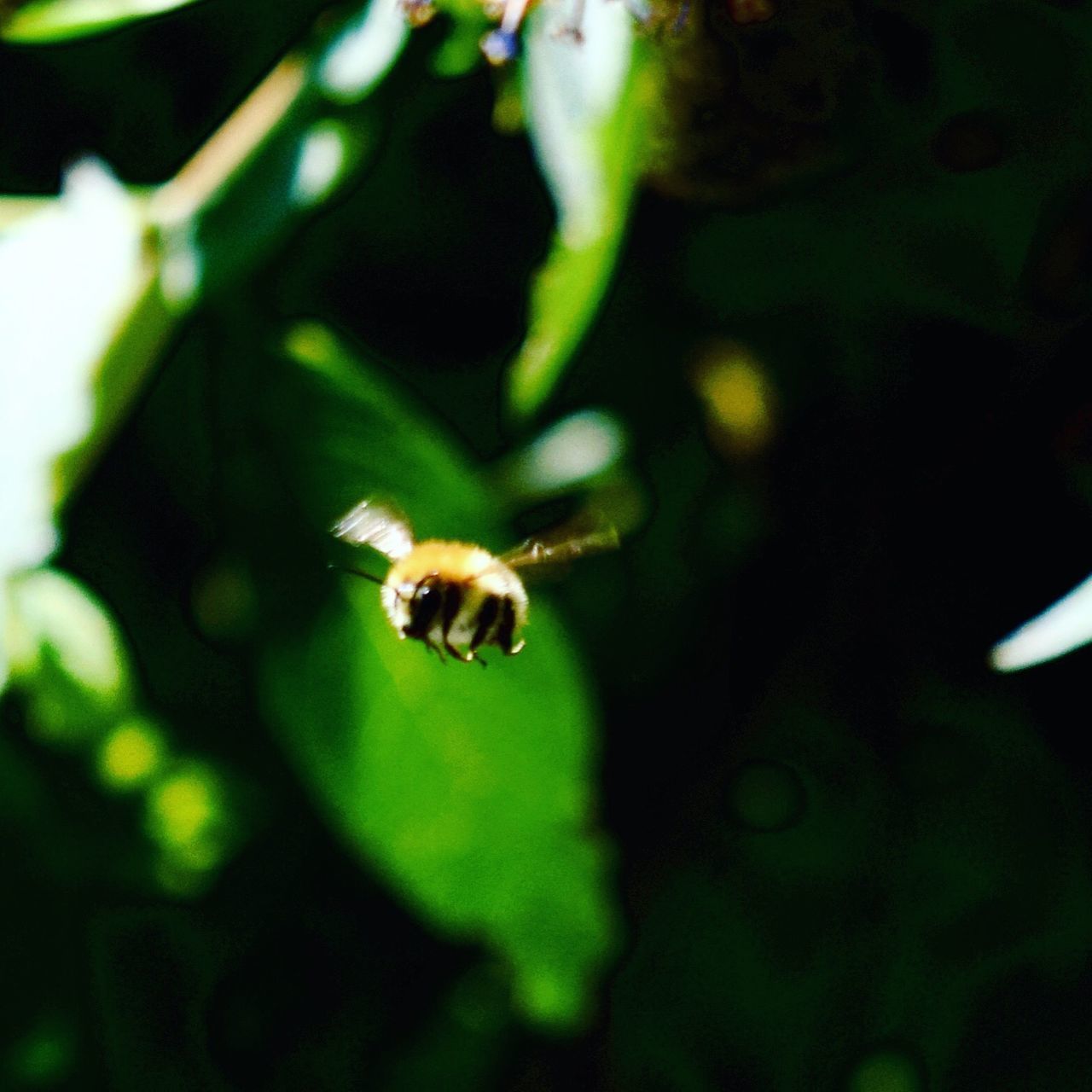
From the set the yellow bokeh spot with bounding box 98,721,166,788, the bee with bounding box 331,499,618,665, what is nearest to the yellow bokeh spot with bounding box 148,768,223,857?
the yellow bokeh spot with bounding box 98,721,166,788

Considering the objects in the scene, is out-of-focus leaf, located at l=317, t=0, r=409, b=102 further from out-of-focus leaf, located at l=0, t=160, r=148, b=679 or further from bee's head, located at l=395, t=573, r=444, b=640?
bee's head, located at l=395, t=573, r=444, b=640

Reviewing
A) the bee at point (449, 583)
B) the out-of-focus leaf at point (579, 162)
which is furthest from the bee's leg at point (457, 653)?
the out-of-focus leaf at point (579, 162)

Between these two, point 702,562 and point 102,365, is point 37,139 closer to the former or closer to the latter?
point 102,365

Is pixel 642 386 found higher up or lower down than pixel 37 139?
lower down

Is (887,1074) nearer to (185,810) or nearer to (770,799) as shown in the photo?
(770,799)

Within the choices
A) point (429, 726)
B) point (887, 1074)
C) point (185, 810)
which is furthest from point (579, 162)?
point (887, 1074)

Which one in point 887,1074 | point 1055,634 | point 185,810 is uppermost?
point 1055,634

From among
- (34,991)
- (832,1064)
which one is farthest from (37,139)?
(832,1064)
